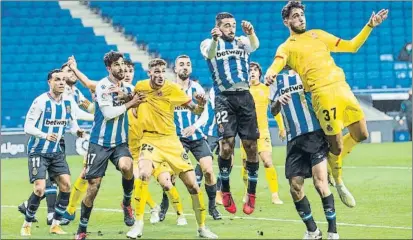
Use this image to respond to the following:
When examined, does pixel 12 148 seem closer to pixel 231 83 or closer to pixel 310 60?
pixel 231 83

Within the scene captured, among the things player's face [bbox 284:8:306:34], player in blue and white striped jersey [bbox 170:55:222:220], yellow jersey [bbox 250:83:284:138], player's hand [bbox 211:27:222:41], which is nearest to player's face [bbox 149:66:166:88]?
player's hand [bbox 211:27:222:41]

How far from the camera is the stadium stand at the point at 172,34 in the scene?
102 feet

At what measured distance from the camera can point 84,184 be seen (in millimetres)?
12555

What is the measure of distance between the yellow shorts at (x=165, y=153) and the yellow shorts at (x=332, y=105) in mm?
1544

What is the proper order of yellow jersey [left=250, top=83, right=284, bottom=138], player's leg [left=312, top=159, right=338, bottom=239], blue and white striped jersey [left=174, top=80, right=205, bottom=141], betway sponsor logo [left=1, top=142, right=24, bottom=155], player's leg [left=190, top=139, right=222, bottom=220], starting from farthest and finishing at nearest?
betway sponsor logo [left=1, top=142, right=24, bottom=155]
yellow jersey [left=250, top=83, right=284, bottom=138]
blue and white striped jersey [left=174, top=80, right=205, bottom=141]
player's leg [left=190, top=139, right=222, bottom=220]
player's leg [left=312, top=159, right=338, bottom=239]

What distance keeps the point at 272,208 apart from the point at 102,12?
20776 millimetres

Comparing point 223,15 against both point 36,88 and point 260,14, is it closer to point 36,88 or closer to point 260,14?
point 36,88

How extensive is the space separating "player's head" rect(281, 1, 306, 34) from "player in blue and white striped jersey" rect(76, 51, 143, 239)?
6.01 feet

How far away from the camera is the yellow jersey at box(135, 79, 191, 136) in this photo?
37.0 ft

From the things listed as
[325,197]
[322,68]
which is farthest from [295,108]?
[325,197]

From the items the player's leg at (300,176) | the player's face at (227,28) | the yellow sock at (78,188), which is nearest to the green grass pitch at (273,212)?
the yellow sock at (78,188)

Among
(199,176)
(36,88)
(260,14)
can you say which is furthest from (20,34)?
(199,176)

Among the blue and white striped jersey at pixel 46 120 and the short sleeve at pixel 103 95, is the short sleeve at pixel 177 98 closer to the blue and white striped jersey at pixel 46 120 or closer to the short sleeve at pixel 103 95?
the short sleeve at pixel 103 95

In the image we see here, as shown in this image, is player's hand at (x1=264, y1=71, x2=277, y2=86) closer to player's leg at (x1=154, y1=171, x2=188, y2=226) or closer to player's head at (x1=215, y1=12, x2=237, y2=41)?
player's leg at (x1=154, y1=171, x2=188, y2=226)
